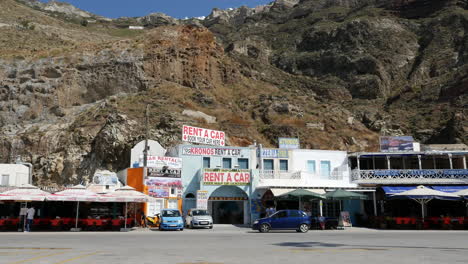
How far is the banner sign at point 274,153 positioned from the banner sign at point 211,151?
240 centimetres

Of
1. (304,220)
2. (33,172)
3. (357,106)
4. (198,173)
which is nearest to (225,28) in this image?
(357,106)

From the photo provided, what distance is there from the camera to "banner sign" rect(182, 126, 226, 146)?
121ft

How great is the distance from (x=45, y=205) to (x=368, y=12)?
102562 millimetres

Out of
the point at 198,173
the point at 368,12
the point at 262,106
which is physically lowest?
the point at 198,173

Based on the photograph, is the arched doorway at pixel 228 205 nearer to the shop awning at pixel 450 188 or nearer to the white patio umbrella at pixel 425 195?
the white patio umbrella at pixel 425 195

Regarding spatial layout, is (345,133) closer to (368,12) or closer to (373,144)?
(373,144)

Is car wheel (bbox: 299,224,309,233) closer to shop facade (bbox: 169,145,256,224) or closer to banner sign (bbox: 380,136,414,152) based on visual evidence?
shop facade (bbox: 169,145,256,224)

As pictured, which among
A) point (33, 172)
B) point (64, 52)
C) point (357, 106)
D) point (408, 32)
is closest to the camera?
point (33, 172)

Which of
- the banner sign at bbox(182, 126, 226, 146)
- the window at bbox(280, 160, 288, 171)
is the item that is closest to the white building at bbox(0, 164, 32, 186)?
the banner sign at bbox(182, 126, 226, 146)

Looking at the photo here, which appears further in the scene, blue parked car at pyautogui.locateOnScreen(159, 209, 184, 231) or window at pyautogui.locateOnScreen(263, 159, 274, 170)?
window at pyautogui.locateOnScreen(263, 159, 274, 170)

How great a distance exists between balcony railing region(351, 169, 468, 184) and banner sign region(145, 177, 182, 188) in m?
15.7

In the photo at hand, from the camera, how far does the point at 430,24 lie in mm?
100125

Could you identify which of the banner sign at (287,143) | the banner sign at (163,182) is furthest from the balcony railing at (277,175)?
the banner sign at (163,182)

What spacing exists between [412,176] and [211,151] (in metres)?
17.9
